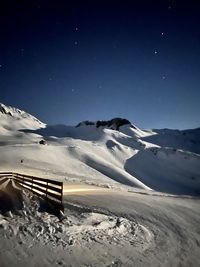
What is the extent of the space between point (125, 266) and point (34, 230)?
11.4 feet

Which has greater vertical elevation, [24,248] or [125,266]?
[24,248]

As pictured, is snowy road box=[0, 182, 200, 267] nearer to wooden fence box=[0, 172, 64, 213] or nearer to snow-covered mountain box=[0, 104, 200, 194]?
wooden fence box=[0, 172, 64, 213]

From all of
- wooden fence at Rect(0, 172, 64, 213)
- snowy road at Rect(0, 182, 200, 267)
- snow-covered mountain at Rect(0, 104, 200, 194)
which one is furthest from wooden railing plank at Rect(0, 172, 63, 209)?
snow-covered mountain at Rect(0, 104, 200, 194)

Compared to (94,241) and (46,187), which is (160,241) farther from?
(46,187)

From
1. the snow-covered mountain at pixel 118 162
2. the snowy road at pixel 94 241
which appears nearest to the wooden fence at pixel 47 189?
the snowy road at pixel 94 241

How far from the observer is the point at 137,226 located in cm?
1130

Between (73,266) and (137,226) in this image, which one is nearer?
(73,266)

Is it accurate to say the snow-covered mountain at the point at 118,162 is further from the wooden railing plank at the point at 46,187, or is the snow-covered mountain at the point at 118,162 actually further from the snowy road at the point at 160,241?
the snowy road at the point at 160,241

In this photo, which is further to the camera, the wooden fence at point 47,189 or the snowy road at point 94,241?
the wooden fence at point 47,189

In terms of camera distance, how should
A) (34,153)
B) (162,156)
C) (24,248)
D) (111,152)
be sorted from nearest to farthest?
(24,248) → (34,153) → (111,152) → (162,156)

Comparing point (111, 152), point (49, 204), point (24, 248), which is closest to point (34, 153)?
point (111, 152)

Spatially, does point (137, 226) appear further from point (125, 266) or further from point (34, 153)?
point (34, 153)

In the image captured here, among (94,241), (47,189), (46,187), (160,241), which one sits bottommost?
(160,241)

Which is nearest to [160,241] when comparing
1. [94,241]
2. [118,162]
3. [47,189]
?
[94,241]
